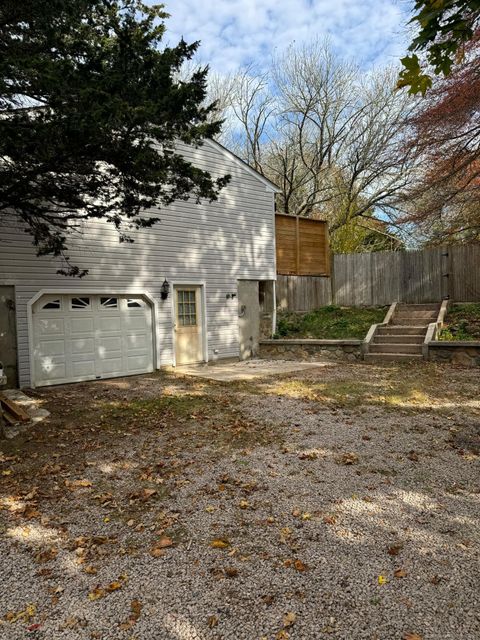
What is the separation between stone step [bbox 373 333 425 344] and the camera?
11.5m

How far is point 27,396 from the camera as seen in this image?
779 cm

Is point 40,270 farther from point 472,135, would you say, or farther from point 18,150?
point 472,135

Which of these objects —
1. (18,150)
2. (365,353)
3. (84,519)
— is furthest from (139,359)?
(84,519)

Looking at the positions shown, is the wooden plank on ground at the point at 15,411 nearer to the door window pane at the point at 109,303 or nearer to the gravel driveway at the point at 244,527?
the gravel driveway at the point at 244,527

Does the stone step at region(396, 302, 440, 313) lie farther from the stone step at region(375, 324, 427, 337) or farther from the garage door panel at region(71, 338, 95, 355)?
the garage door panel at region(71, 338, 95, 355)

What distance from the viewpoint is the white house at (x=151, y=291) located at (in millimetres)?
8797

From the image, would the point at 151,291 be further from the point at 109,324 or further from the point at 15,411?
the point at 15,411

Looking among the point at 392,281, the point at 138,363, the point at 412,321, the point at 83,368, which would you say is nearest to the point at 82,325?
the point at 83,368

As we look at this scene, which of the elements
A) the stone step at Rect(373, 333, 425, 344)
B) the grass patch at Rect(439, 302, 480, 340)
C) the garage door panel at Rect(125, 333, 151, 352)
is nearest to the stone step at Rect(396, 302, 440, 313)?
the grass patch at Rect(439, 302, 480, 340)

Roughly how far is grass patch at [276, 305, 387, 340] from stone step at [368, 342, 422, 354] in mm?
839

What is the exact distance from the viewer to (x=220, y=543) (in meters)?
3.02

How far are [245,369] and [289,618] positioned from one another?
8693 mm

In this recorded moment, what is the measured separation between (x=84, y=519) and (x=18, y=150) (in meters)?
3.80

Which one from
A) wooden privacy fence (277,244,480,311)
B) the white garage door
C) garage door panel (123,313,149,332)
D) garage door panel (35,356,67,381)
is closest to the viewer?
garage door panel (35,356,67,381)
